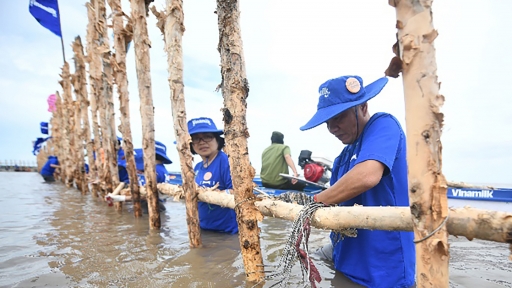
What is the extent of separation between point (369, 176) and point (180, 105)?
2.47 meters

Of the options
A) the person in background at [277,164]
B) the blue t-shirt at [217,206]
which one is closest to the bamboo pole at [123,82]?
the blue t-shirt at [217,206]

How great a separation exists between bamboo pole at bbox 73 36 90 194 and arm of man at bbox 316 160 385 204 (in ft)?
33.2

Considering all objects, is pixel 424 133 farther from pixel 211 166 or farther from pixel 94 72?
pixel 94 72

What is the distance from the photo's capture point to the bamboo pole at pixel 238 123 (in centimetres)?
216

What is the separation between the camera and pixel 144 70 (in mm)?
4406

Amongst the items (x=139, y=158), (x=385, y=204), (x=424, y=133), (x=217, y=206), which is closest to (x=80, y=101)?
(x=139, y=158)

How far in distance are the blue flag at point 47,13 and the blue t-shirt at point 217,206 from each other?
1083 centimetres

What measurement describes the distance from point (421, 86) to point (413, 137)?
200 millimetres

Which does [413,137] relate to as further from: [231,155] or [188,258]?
[188,258]

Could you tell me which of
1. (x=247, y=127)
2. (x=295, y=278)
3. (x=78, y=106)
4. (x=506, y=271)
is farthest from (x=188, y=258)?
(x=78, y=106)

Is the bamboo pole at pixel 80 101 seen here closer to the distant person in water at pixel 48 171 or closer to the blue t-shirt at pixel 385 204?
the distant person in water at pixel 48 171

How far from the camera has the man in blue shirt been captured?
1.78 m

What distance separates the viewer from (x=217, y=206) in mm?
3863

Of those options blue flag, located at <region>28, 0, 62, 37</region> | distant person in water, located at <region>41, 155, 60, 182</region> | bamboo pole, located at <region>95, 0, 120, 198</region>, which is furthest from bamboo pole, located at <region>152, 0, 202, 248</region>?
distant person in water, located at <region>41, 155, 60, 182</region>
